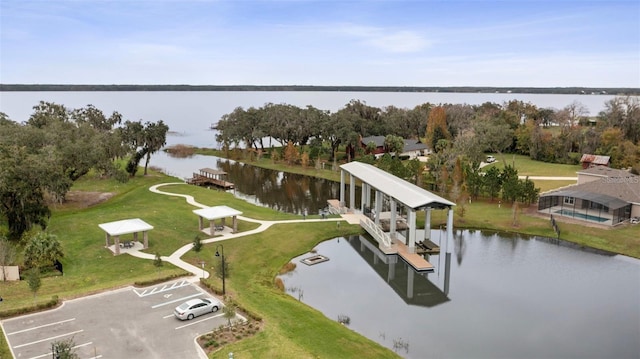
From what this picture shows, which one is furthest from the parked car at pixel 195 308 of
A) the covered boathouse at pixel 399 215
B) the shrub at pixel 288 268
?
the covered boathouse at pixel 399 215

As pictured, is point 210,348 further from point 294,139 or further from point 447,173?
point 294,139

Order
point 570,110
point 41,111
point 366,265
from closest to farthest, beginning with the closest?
point 366,265, point 41,111, point 570,110

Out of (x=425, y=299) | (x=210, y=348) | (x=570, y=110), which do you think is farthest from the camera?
(x=570, y=110)

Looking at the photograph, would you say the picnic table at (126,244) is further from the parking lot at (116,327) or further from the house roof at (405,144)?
the house roof at (405,144)

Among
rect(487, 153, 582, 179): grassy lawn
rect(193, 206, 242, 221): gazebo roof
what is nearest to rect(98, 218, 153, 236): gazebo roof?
rect(193, 206, 242, 221): gazebo roof

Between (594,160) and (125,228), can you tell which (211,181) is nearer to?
(125,228)

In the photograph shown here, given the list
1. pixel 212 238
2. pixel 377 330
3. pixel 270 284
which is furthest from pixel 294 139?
pixel 377 330
